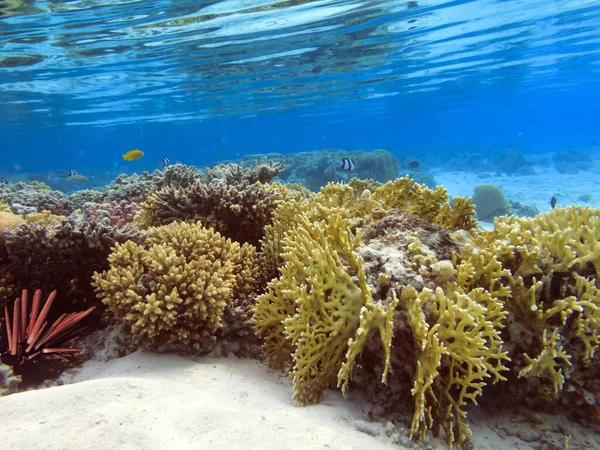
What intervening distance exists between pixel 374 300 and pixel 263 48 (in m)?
21.4

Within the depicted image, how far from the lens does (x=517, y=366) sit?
2846 millimetres

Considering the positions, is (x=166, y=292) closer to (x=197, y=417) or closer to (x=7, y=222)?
(x=197, y=417)

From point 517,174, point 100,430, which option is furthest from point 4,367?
point 517,174

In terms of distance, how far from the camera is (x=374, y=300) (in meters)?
2.84

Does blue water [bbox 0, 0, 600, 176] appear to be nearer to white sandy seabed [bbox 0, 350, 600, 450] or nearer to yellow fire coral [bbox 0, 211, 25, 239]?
yellow fire coral [bbox 0, 211, 25, 239]

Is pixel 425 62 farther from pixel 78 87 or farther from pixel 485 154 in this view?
pixel 78 87

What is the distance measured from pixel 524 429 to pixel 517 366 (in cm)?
51

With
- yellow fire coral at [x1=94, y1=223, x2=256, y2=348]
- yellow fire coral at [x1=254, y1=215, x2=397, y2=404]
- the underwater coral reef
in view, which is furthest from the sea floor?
yellow fire coral at [x1=94, y1=223, x2=256, y2=348]

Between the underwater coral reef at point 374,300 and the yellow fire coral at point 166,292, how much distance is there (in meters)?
0.02

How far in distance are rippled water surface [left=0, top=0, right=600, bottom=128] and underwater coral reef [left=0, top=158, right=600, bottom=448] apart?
14.3 meters

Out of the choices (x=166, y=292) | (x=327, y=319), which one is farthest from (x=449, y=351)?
(x=166, y=292)

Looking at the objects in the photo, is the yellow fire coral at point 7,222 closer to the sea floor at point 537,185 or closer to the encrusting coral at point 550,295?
the encrusting coral at point 550,295

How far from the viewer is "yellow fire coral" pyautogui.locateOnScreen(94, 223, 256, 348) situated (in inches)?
124

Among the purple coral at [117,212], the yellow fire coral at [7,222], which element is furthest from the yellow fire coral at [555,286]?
the purple coral at [117,212]
